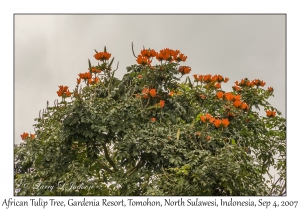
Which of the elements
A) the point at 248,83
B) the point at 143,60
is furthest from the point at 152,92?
the point at 248,83

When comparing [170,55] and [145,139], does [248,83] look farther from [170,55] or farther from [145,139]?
[145,139]

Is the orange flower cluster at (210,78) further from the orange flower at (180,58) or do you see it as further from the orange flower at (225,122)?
the orange flower at (225,122)

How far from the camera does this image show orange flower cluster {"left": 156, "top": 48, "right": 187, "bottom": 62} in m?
6.79

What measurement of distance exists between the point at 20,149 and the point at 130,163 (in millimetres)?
1404

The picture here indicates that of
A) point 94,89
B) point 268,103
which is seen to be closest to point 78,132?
point 94,89

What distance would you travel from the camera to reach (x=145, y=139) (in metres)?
6.20

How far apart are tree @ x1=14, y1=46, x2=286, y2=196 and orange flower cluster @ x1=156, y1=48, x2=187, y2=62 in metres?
0.01

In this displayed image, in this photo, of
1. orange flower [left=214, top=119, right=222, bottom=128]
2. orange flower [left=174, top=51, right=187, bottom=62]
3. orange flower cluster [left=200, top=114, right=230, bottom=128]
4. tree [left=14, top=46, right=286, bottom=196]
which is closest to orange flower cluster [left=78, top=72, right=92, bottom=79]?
tree [left=14, top=46, right=286, bottom=196]

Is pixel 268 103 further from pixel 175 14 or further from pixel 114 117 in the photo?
pixel 114 117

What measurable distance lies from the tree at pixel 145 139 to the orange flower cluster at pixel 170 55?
0.01 metres

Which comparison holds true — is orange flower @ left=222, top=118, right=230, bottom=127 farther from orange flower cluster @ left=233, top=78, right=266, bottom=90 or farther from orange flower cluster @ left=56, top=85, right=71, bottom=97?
orange flower cluster @ left=56, top=85, right=71, bottom=97

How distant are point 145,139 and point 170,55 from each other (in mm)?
1255

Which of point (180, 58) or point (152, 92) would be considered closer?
point (152, 92)
